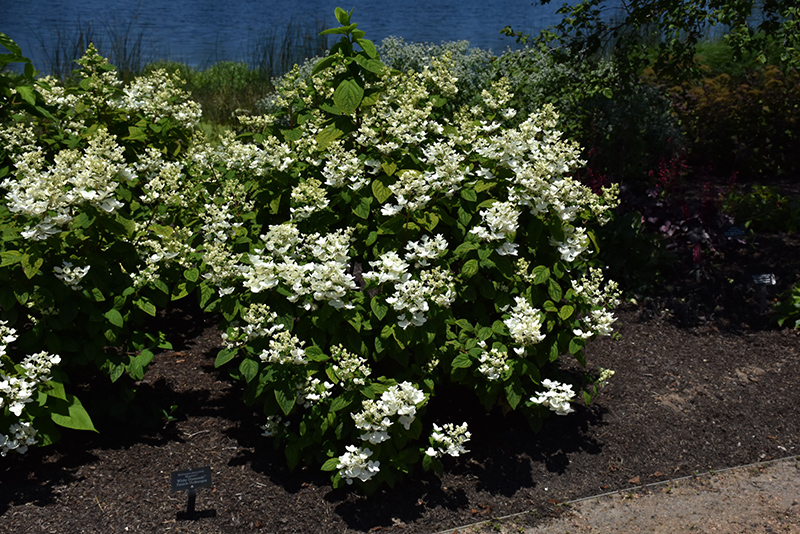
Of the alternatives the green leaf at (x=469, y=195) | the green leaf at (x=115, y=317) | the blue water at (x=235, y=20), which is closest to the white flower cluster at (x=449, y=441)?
the green leaf at (x=469, y=195)

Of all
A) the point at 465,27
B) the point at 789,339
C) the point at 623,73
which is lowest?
the point at 789,339

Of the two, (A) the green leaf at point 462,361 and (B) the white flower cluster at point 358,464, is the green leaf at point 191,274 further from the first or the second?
(A) the green leaf at point 462,361

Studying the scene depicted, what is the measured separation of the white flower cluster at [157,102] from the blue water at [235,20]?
382 inches

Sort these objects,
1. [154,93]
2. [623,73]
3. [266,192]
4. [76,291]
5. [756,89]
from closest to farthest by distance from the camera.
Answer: [76,291] < [266,192] < [154,93] < [623,73] < [756,89]

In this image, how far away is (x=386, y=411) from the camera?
2.78 m

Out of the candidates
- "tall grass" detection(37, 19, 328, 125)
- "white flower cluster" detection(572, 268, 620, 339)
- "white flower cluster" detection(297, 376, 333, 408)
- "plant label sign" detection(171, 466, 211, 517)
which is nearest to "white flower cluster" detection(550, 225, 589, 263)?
"white flower cluster" detection(572, 268, 620, 339)

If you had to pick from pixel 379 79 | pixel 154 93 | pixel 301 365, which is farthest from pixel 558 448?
pixel 154 93

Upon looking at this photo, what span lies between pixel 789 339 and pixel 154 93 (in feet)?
14.5

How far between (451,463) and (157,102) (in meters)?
2.77

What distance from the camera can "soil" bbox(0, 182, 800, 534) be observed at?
2980mm

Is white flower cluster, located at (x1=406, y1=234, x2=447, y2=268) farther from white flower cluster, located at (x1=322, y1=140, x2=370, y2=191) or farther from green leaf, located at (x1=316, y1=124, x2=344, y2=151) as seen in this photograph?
green leaf, located at (x1=316, y1=124, x2=344, y2=151)

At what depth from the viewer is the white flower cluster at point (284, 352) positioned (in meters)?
2.76

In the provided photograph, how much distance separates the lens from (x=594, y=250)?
12.4 ft

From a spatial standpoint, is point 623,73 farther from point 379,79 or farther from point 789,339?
point 379,79
